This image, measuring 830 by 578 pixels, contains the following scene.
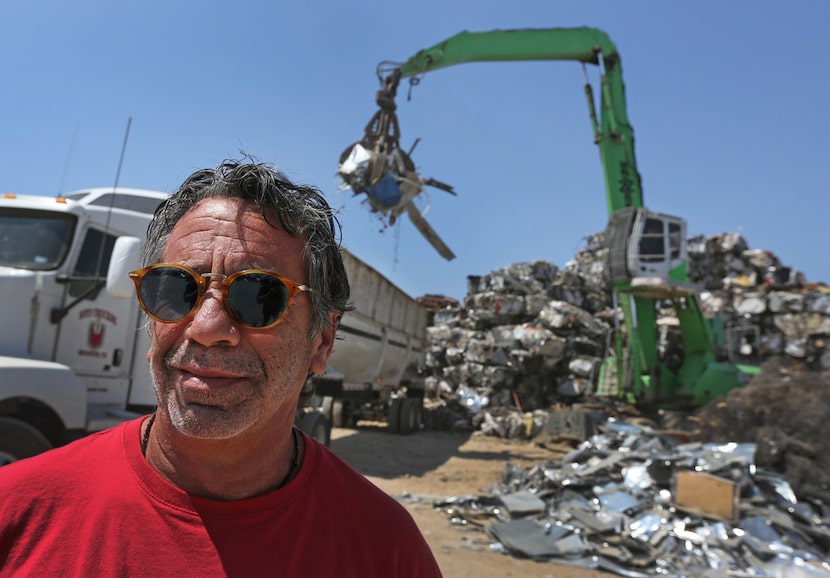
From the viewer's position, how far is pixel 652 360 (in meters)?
13.3

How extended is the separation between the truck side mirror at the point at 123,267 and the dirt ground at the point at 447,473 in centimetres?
336

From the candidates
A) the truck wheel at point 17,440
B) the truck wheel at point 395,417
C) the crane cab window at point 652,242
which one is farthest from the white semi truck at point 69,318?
the crane cab window at point 652,242

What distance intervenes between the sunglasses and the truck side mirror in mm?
3233

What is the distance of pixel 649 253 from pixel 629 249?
43 centimetres

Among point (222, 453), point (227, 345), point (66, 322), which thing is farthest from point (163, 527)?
point (66, 322)

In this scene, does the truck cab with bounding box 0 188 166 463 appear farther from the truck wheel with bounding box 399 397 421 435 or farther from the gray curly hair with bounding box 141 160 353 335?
the truck wheel with bounding box 399 397 421 435

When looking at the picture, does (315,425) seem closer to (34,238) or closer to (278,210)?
(34,238)

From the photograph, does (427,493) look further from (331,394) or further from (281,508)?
(281,508)

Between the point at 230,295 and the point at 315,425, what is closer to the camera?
the point at 230,295

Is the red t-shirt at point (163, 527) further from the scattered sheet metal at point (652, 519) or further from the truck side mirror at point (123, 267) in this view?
the scattered sheet metal at point (652, 519)

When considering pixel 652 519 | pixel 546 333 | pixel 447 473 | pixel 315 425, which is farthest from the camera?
pixel 546 333

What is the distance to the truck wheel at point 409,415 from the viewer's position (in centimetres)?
1348

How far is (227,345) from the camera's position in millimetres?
1262

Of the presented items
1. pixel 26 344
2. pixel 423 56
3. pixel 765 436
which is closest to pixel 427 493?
pixel 765 436
